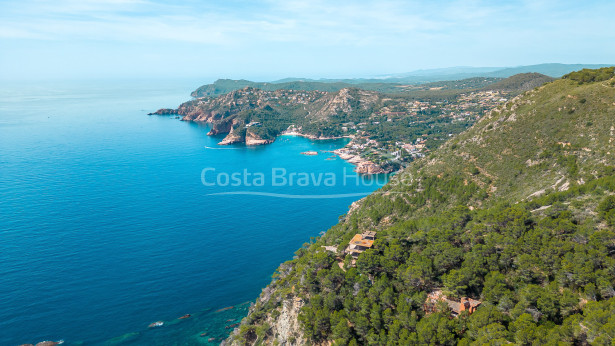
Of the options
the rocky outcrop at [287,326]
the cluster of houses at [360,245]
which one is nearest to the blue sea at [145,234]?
the rocky outcrop at [287,326]

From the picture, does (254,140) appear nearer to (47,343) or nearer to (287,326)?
(47,343)

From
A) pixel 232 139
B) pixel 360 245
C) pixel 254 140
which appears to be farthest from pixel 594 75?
pixel 232 139

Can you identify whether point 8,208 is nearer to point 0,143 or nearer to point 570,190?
point 0,143

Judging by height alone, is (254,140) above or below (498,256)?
below

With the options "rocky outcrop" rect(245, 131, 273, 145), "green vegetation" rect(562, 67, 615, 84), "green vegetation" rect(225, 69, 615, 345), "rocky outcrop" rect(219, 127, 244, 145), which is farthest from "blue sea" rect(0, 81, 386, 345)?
"green vegetation" rect(562, 67, 615, 84)

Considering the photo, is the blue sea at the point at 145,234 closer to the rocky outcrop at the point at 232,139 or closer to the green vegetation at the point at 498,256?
the green vegetation at the point at 498,256

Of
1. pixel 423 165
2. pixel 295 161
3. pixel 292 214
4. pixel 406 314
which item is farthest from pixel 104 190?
pixel 406 314
